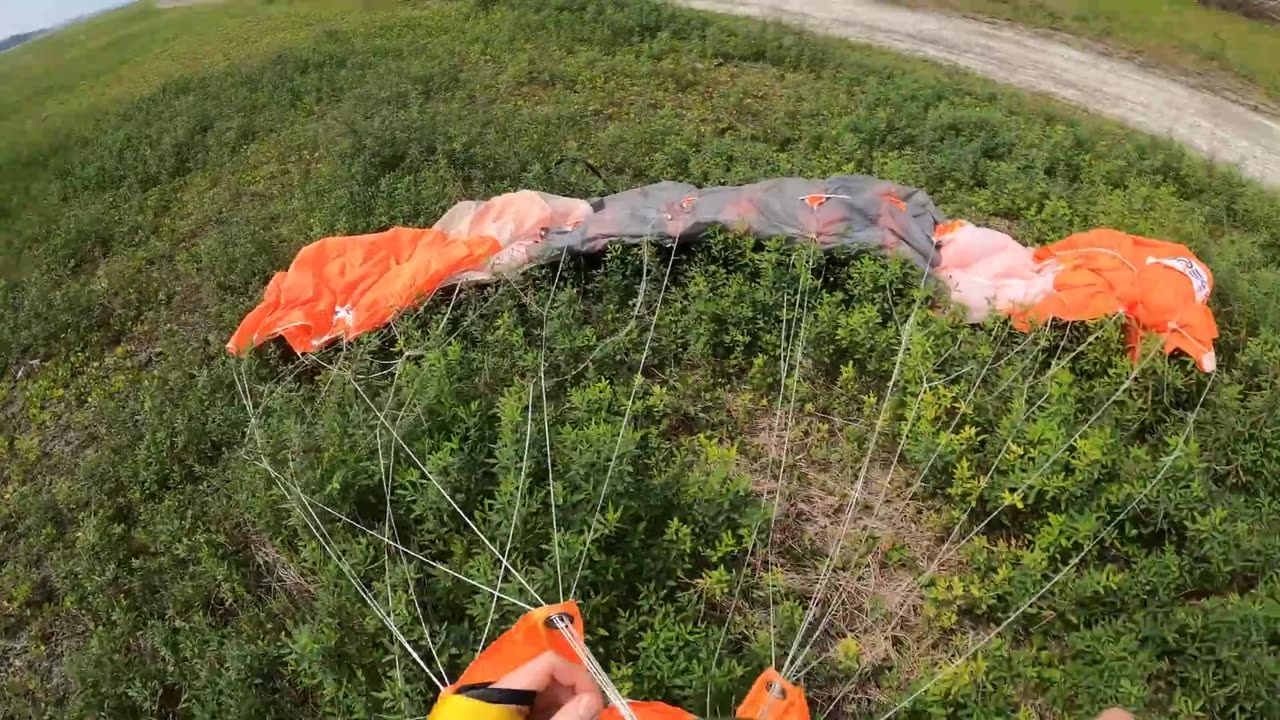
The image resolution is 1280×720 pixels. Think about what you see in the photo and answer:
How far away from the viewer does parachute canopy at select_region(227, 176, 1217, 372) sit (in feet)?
14.6

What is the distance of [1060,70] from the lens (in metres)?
8.81

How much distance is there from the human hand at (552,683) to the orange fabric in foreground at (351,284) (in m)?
2.87

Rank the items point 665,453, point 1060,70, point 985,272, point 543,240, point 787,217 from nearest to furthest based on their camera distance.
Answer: point 665,453
point 985,272
point 787,217
point 543,240
point 1060,70

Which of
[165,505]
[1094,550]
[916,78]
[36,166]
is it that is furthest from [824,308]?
[36,166]

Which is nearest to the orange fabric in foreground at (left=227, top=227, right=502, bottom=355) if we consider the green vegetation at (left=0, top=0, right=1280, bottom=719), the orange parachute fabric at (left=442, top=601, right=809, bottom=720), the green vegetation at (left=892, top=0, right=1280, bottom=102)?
the green vegetation at (left=0, top=0, right=1280, bottom=719)

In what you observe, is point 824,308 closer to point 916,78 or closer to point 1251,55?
point 916,78

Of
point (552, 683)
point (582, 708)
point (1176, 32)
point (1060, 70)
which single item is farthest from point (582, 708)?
point (1176, 32)

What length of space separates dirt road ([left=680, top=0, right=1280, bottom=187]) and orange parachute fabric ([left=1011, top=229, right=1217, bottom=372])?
3.61m

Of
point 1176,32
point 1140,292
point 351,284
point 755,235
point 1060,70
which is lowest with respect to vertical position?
point 1140,292

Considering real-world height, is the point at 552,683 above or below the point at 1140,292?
below

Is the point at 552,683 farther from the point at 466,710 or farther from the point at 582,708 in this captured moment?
the point at 466,710

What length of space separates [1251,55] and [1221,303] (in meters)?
5.67

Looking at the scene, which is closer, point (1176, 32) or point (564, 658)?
point (564, 658)

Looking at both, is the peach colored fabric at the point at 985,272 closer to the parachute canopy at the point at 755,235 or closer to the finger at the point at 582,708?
the parachute canopy at the point at 755,235
